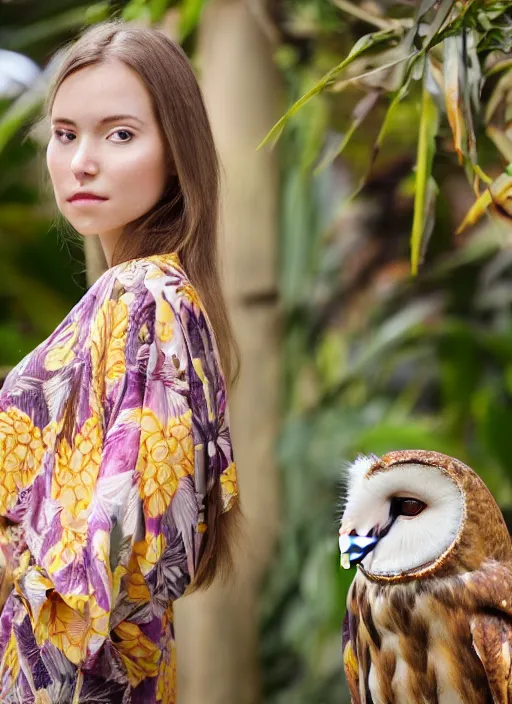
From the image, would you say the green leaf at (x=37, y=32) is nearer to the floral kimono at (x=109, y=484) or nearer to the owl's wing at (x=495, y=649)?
the floral kimono at (x=109, y=484)

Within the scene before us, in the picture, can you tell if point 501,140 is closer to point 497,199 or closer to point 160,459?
point 497,199

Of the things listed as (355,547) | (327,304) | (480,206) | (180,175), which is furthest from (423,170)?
(327,304)

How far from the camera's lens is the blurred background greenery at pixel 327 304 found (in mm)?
1459

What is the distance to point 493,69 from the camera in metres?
0.79

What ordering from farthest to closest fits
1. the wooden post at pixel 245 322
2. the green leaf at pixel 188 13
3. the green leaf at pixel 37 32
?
the wooden post at pixel 245 322 → the green leaf at pixel 37 32 → the green leaf at pixel 188 13

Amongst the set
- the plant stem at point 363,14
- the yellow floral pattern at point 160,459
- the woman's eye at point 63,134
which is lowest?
the yellow floral pattern at point 160,459

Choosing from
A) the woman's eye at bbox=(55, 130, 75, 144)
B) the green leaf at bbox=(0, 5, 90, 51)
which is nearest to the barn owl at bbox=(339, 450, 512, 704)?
the woman's eye at bbox=(55, 130, 75, 144)

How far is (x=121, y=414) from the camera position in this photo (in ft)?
2.18

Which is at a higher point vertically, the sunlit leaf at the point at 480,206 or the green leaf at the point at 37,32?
the green leaf at the point at 37,32

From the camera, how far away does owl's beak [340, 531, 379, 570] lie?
65cm

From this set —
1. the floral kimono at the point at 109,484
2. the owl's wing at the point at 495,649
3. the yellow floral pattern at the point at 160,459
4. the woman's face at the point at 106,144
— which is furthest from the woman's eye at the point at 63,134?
the owl's wing at the point at 495,649

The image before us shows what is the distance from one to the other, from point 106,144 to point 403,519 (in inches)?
13.5

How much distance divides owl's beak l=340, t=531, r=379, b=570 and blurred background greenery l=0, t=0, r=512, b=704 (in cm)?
62

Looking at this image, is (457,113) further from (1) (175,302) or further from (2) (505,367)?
(2) (505,367)
